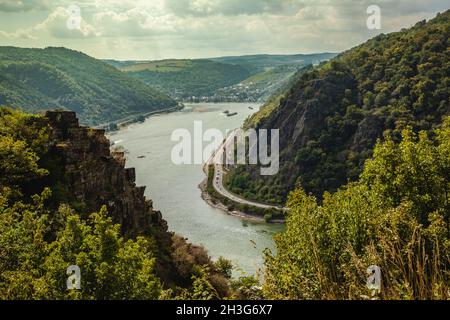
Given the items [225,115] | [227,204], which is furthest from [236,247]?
[225,115]

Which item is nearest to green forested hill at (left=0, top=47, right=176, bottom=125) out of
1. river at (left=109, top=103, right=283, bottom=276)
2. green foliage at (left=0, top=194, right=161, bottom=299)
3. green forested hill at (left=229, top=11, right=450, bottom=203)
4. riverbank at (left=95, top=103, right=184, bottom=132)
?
riverbank at (left=95, top=103, right=184, bottom=132)

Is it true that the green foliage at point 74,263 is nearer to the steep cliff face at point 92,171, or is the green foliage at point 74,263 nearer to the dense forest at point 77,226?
the dense forest at point 77,226

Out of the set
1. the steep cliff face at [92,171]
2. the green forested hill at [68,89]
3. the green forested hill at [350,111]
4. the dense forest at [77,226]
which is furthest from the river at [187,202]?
the green forested hill at [68,89]

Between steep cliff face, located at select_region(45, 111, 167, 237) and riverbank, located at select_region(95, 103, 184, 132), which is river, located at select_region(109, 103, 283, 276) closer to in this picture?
riverbank, located at select_region(95, 103, 184, 132)

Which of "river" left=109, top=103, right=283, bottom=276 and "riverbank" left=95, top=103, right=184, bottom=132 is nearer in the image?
"river" left=109, top=103, right=283, bottom=276

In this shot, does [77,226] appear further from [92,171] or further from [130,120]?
[130,120]
